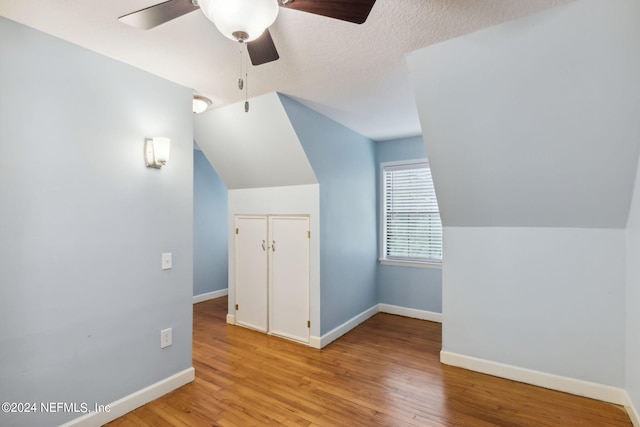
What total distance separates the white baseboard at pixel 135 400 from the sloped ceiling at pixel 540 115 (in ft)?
8.67

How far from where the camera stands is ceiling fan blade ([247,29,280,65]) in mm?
1475

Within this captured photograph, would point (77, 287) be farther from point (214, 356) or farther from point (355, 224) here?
point (355, 224)

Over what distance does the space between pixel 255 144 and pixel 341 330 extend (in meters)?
2.24

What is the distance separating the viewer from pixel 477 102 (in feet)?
7.09

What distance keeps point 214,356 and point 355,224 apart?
2.11 metres

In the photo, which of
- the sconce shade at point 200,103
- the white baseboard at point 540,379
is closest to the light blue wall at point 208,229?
the sconce shade at point 200,103

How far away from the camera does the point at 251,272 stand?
3.81 m

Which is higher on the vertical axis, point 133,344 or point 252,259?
point 252,259

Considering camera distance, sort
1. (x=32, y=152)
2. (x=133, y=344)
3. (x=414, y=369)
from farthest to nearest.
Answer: (x=414, y=369) < (x=133, y=344) < (x=32, y=152)

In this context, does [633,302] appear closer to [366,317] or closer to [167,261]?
[366,317]

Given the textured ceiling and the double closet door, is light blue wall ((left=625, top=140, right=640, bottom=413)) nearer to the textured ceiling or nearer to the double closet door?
the textured ceiling

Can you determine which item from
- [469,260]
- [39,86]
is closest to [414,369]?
[469,260]

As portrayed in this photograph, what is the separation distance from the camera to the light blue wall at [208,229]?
5.13 metres

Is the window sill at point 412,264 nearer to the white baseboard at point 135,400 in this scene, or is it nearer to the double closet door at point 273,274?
the double closet door at point 273,274
